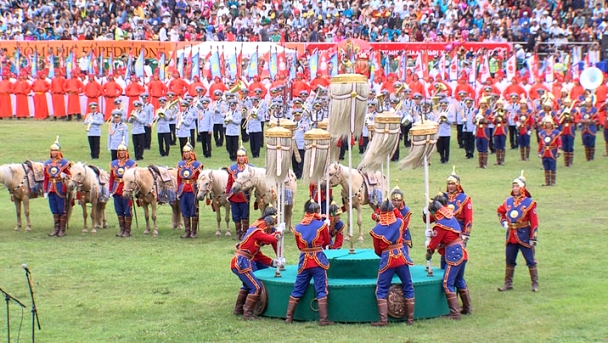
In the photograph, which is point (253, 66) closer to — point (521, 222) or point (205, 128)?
point (205, 128)

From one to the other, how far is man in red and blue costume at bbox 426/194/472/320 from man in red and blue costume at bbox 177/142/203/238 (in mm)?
7206

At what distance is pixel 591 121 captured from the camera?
1214 inches

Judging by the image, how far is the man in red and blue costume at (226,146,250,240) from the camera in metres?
20.9

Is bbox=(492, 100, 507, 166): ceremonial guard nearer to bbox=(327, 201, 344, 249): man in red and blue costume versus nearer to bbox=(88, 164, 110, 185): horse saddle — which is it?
bbox=(88, 164, 110, 185): horse saddle

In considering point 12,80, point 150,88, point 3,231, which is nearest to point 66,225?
point 3,231

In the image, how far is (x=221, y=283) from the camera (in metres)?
17.8

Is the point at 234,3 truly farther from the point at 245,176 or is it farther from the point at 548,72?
the point at 245,176

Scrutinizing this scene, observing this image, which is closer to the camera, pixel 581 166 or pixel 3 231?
pixel 3 231

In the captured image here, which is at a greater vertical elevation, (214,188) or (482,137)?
(482,137)

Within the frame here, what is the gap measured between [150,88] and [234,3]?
1201 cm

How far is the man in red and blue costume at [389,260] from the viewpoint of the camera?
1462 centimetres

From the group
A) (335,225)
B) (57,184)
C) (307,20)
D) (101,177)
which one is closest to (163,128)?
(101,177)

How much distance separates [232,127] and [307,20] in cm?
1503

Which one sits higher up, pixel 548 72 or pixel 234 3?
pixel 234 3
